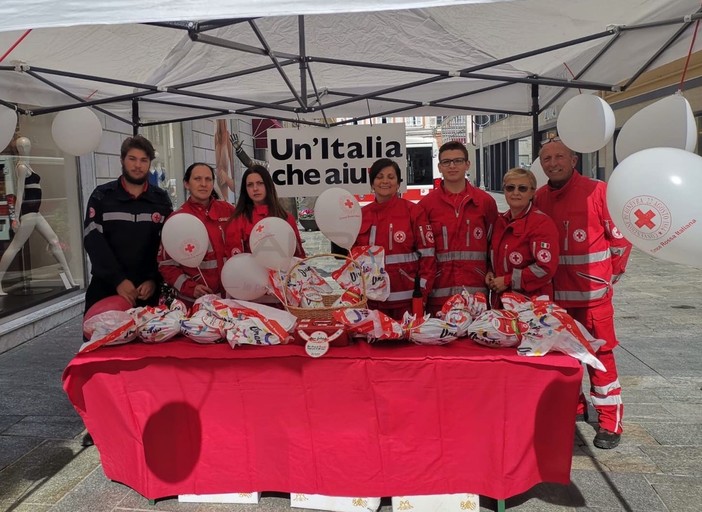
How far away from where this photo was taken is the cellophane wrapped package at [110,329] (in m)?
2.84

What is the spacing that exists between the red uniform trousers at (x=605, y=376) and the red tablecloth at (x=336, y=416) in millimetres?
901

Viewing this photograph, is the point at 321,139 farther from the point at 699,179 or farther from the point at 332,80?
the point at 699,179

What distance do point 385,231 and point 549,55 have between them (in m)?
1.97

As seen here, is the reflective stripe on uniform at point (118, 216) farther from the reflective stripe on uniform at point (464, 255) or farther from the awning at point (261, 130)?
the awning at point (261, 130)

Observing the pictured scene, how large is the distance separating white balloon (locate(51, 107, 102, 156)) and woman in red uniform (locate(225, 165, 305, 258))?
4.62 ft

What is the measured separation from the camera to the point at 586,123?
367 centimetres

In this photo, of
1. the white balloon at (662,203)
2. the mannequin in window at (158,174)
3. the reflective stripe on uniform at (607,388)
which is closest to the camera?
the white balloon at (662,203)

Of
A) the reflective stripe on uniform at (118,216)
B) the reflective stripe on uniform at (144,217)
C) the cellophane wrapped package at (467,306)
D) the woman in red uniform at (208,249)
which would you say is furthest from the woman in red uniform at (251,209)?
the cellophane wrapped package at (467,306)

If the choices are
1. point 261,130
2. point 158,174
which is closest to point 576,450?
point 158,174

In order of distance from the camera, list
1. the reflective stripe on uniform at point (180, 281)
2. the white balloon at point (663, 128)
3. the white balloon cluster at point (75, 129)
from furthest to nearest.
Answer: the white balloon cluster at point (75, 129)
the reflective stripe on uniform at point (180, 281)
the white balloon at point (663, 128)

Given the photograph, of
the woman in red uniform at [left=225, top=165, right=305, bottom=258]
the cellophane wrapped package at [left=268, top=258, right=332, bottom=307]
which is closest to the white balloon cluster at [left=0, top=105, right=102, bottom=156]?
the woman in red uniform at [left=225, top=165, right=305, bottom=258]

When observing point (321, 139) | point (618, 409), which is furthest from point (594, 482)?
point (321, 139)

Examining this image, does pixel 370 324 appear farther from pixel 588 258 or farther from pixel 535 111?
pixel 535 111

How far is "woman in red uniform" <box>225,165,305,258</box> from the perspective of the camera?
3.75 meters
